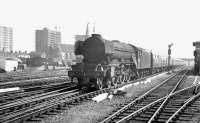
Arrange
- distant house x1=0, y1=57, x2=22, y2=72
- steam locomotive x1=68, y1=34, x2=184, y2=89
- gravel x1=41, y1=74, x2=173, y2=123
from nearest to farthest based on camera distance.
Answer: gravel x1=41, y1=74, x2=173, y2=123 → steam locomotive x1=68, y1=34, x2=184, y2=89 → distant house x1=0, y1=57, x2=22, y2=72

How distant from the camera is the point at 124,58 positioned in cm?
1939

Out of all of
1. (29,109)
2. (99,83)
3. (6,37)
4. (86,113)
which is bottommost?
(86,113)

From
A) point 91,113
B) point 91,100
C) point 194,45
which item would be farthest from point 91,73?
point 194,45

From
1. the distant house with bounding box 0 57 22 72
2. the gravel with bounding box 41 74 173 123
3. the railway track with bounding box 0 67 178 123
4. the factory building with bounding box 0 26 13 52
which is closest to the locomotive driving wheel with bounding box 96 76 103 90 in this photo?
the railway track with bounding box 0 67 178 123

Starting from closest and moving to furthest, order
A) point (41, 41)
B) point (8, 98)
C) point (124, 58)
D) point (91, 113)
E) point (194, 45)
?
1. point (91, 113)
2. point (8, 98)
3. point (124, 58)
4. point (194, 45)
5. point (41, 41)

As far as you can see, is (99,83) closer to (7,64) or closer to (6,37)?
(7,64)

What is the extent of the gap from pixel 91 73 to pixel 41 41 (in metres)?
172

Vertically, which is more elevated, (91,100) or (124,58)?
(124,58)

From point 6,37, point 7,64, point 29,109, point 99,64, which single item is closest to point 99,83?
point 99,64

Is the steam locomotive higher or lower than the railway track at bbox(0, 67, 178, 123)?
higher

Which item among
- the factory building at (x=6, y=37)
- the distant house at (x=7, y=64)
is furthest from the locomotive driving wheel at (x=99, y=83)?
the factory building at (x=6, y=37)

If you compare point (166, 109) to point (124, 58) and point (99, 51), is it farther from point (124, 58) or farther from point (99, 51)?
point (124, 58)

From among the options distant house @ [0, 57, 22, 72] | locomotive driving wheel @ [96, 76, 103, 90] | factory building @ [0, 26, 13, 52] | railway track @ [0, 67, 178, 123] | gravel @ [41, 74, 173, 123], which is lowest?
gravel @ [41, 74, 173, 123]

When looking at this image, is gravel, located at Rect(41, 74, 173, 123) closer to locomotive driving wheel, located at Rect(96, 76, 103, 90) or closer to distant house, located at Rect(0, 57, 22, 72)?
locomotive driving wheel, located at Rect(96, 76, 103, 90)
